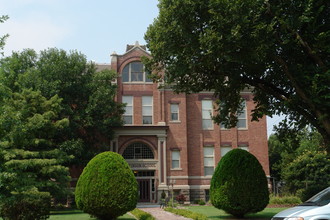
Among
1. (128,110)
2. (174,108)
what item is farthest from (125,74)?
(174,108)

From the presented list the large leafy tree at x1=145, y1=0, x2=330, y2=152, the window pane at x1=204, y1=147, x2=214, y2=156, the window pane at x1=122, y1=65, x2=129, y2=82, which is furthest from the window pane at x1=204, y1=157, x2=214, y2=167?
the large leafy tree at x1=145, y1=0, x2=330, y2=152

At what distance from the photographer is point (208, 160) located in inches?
1500

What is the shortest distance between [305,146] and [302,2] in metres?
45.1

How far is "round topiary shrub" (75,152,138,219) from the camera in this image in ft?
55.2

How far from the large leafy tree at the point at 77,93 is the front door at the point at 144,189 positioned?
16.1 feet

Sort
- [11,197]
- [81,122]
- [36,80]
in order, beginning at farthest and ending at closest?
[81,122] < [36,80] < [11,197]

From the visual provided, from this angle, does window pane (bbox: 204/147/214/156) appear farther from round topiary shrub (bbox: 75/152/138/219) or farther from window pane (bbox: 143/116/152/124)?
round topiary shrub (bbox: 75/152/138/219)

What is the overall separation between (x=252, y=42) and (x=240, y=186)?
6.34m

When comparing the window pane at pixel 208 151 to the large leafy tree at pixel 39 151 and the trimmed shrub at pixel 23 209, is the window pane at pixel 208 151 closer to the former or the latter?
the large leafy tree at pixel 39 151

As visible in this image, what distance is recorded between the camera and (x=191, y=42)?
16.8 m

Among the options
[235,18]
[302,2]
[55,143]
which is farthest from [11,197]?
[55,143]

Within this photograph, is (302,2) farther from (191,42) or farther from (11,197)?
(11,197)

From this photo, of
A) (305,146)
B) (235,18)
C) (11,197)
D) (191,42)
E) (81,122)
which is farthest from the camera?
(305,146)

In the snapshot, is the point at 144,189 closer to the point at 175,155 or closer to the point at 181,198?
the point at 175,155
